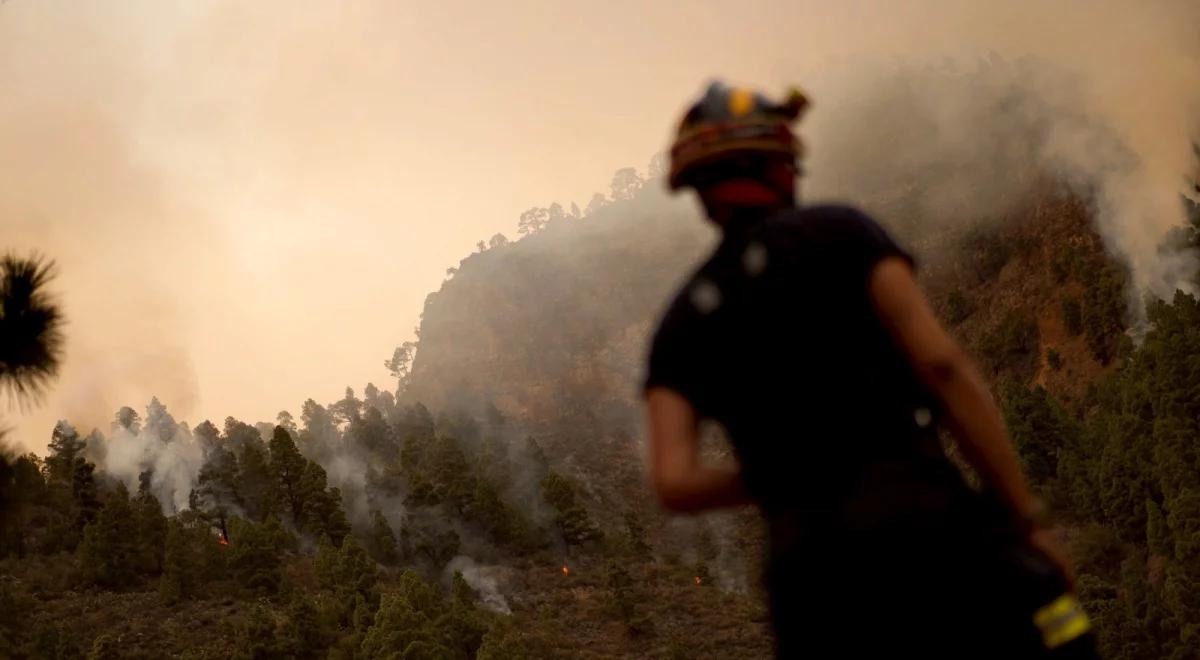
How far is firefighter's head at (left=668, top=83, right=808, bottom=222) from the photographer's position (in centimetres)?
201

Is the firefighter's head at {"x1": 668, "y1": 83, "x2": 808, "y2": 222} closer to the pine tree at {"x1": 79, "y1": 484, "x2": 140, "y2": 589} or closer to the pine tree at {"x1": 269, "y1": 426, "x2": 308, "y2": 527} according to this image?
the pine tree at {"x1": 79, "y1": 484, "x2": 140, "y2": 589}

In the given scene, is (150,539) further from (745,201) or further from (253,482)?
(745,201)

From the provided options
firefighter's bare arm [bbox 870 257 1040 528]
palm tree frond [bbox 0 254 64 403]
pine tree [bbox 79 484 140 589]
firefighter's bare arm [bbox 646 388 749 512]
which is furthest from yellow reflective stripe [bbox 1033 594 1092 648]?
pine tree [bbox 79 484 140 589]

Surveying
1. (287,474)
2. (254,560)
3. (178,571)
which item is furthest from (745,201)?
(287,474)

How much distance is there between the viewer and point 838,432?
179 cm

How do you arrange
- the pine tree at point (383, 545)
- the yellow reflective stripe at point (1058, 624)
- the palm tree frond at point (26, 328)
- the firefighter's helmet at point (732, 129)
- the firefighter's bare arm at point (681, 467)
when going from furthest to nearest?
the pine tree at point (383, 545) → the palm tree frond at point (26, 328) → the firefighter's helmet at point (732, 129) → the firefighter's bare arm at point (681, 467) → the yellow reflective stripe at point (1058, 624)

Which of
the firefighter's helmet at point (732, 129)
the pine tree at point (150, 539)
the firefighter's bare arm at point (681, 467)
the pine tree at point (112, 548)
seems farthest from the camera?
the pine tree at point (150, 539)

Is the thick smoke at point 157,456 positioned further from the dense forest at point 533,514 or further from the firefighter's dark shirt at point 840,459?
the firefighter's dark shirt at point 840,459

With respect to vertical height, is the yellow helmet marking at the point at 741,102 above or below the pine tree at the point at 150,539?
below

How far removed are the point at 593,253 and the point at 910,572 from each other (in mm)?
178026

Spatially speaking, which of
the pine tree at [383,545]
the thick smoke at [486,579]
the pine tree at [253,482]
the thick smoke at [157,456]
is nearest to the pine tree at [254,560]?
the thick smoke at [486,579]

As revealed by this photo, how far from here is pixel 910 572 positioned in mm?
1674

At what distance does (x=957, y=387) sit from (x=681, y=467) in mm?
527

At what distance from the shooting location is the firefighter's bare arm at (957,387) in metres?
1.76
